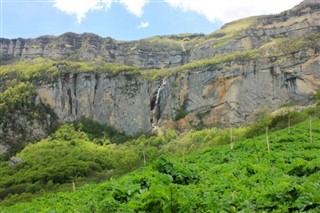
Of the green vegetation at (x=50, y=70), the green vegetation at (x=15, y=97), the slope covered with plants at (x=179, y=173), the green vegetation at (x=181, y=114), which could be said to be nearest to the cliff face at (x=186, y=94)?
the green vegetation at (x=181, y=114)

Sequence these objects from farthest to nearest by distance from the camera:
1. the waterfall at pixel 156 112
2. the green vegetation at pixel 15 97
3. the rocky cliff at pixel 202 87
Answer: the waterfall at pixel 156 112 < the green vegetation at pixel 15 97 < the rocky cliff at pixel 202 87

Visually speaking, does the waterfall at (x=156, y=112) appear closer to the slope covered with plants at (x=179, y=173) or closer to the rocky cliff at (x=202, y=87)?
the rocky cliff at (x=202, y=87)

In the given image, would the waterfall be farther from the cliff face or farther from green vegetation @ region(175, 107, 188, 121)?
green vegetation @ region(175, 107, 188, 121)

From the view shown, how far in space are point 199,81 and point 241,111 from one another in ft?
49.8

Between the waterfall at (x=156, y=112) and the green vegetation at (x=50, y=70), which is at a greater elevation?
the green vegetation at (x=50, y=70)

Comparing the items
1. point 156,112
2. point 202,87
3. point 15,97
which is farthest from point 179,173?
point 156,112

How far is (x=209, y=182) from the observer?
15.7m

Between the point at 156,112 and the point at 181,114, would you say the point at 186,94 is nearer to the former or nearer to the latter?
the point at 181,114

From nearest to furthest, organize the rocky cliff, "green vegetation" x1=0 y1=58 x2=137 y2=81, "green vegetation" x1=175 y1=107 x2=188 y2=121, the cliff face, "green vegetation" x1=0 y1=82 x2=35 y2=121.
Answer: the cliff face < the rocky cliff < "green vegetation" x1=0 y1=82 x2=35 y2=121 < "green vegetation" x1=175 y1=107 x2=188 y2=121 < "green vegetation" x1=0 y1=58 x2=137 y2=81

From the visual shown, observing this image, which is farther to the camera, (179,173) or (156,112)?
(156,112)

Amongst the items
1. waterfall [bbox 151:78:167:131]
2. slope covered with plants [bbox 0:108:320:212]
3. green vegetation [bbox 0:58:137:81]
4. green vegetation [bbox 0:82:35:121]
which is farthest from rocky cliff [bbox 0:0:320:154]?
slope covered with plants [bbox 0:108:320:212]

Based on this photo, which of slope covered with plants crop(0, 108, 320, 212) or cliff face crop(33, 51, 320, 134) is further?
cliff face crop(33, 51, 320, 134)

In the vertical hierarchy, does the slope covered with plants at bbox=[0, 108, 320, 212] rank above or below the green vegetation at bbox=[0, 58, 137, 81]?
below

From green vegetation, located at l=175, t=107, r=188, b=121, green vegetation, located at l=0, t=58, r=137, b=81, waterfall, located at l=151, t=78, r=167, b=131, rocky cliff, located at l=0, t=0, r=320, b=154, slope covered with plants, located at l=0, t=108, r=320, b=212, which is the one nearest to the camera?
slope covered with plants, located at l=0, t=108, r=320, b=212
